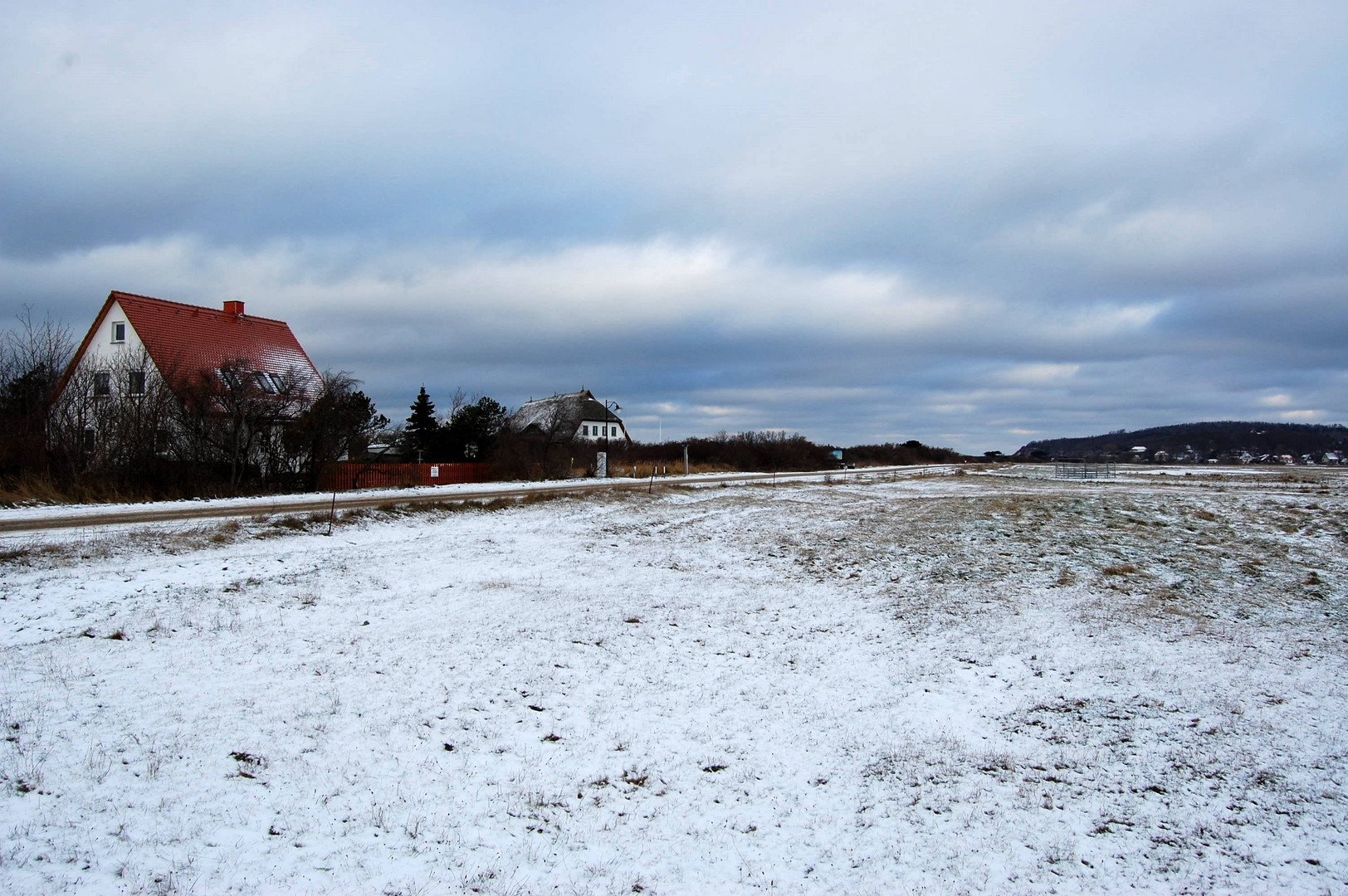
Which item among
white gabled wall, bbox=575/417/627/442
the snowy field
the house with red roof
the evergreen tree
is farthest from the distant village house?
the snowy field

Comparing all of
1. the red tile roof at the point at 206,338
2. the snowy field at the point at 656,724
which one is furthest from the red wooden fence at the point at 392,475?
the snowy field at the point at 656,724

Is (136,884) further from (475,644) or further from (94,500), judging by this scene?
(94,500)

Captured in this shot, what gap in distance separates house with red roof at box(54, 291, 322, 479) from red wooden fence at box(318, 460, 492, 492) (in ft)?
7.81

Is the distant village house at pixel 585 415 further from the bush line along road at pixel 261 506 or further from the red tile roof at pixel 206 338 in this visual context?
the bush line along road at pixel 261 506

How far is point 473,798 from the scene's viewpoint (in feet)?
23.6

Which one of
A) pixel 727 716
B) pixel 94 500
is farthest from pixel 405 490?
pixel 727 716

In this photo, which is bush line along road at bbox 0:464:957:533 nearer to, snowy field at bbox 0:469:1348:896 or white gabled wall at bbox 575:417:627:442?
snowy field at bbox 0:469:1348:896

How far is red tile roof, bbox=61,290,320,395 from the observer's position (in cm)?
3566

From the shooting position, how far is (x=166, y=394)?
2848cm

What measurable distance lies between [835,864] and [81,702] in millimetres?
8306

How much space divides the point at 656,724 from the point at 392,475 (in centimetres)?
3093

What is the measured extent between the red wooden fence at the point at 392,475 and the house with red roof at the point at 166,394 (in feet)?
7.81

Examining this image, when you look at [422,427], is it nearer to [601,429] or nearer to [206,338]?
[206,338]

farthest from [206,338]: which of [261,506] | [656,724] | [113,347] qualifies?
[656,724]
